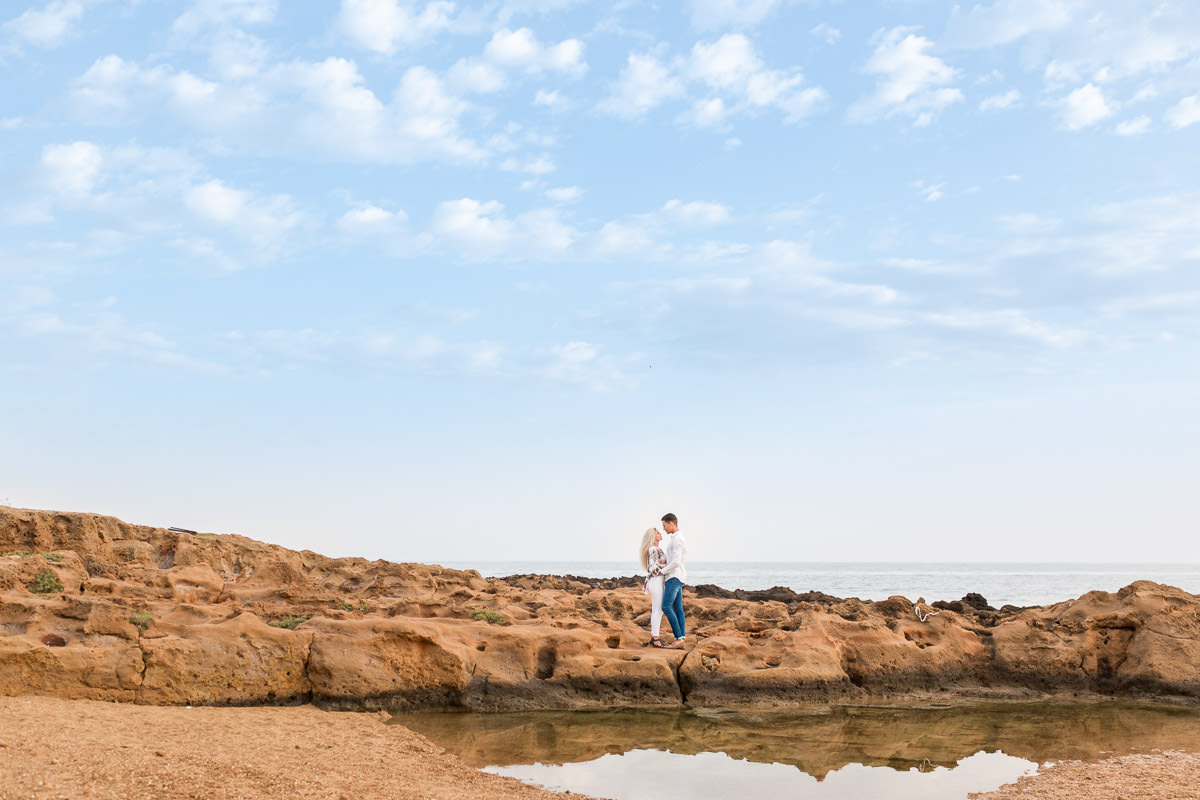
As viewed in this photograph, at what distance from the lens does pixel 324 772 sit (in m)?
5.96

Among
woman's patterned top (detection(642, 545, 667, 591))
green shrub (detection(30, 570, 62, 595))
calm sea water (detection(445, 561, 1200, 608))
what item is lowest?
calm sea water (detection(445, 561, 1200, 608))

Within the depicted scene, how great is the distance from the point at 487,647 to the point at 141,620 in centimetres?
379

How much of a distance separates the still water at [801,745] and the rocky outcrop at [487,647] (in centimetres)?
47

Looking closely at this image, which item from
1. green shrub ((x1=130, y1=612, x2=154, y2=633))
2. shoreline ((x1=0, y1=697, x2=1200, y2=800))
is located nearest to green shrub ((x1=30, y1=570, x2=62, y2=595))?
green shrub ((x1=130, y1=612, x2=154, y2=633))

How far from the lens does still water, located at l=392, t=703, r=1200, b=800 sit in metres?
6.64

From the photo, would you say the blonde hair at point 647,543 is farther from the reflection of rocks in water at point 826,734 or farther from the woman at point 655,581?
the reflection of rocks in water at point 826,734

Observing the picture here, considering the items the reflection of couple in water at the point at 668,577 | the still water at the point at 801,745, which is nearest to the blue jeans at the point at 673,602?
the reflection of couple in water at the point at 668,577

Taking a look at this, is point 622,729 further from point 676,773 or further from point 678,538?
point 678,538

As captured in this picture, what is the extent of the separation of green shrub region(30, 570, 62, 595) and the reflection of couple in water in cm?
739

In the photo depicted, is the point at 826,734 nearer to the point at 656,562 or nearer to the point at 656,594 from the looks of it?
the point at 656,594

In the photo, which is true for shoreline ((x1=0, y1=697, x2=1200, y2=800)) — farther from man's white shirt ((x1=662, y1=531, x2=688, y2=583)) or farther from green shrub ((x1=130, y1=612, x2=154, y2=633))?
man's white shirt ((x1=662, y1=531, x2=688, y2=583))

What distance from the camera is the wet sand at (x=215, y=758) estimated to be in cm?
516

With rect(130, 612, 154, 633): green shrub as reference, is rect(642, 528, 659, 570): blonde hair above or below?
above

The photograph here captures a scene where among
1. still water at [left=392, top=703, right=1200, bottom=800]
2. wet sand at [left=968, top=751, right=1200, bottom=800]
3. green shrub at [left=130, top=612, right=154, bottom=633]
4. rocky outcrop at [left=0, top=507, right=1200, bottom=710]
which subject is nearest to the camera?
wet sand at [left=968, top=751, right=1200, bottom=800]
